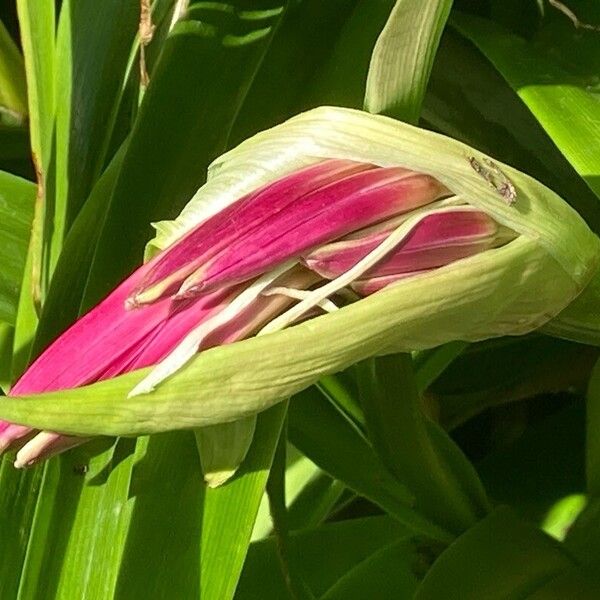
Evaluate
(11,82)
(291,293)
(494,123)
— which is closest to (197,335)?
(291,293)

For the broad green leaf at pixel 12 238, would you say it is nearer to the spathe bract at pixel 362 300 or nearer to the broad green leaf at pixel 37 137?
the broad green leaf at pixel 37 137

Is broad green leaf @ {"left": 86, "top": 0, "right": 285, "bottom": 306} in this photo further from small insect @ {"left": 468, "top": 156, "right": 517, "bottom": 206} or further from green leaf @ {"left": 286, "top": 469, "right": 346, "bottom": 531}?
green leaf @ {"left": 286, "top": 469, "right": 346, "bottom": 531}

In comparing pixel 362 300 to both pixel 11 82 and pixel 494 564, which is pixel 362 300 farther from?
pixel 11 82

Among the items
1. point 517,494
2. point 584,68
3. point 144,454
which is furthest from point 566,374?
point 144,454

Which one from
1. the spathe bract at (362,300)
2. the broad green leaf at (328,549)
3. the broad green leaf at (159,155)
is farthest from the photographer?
the broad green leaf at (328,549)

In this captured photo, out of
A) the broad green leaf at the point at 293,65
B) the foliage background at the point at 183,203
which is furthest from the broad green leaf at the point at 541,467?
the broad green leaf at the point at 293,65

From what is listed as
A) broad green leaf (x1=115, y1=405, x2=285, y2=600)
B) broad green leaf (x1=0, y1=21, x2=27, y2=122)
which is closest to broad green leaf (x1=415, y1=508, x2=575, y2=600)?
broad green leaf (x1=115, y1=405, x2=285, y2=600)

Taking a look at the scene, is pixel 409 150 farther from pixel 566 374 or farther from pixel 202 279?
pixel 566 374
